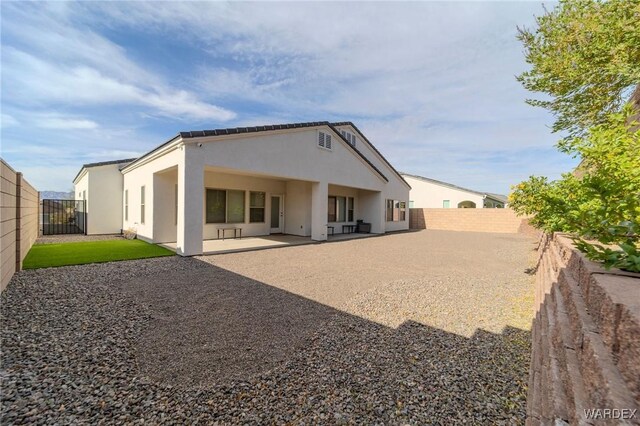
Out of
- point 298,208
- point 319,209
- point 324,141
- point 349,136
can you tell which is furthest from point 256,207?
point 349,136

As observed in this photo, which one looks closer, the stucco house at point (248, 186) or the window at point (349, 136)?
the stucco house at point (248, 186)

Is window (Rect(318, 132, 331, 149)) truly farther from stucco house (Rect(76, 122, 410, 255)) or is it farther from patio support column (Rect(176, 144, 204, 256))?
patio support column (Rect(176, 144, 204, 256))

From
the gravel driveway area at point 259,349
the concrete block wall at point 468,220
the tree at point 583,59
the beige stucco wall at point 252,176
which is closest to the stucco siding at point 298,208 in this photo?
the beige stucco wall at point 252,176

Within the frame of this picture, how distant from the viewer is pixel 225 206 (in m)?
13.6

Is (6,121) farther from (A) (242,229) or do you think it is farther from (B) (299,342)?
(B) (299,342)

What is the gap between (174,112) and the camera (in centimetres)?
1625

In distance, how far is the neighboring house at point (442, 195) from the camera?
30812 millimetres

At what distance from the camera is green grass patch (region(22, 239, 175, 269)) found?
307 inches

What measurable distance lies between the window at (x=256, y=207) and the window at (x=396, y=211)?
10009 mm

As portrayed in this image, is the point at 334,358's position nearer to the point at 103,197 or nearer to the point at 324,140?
the point at 324,140

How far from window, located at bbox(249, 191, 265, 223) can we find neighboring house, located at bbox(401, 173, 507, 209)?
23155 mm

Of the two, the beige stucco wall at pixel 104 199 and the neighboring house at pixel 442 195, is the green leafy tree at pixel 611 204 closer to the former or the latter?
the beige stucco wall at pixel 104 199

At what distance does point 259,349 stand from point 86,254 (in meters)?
8.86

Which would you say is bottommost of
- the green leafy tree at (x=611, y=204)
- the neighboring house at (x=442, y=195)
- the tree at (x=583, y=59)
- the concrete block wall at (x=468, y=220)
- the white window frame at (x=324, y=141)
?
the concrete block wall at (x=468, y=220)
